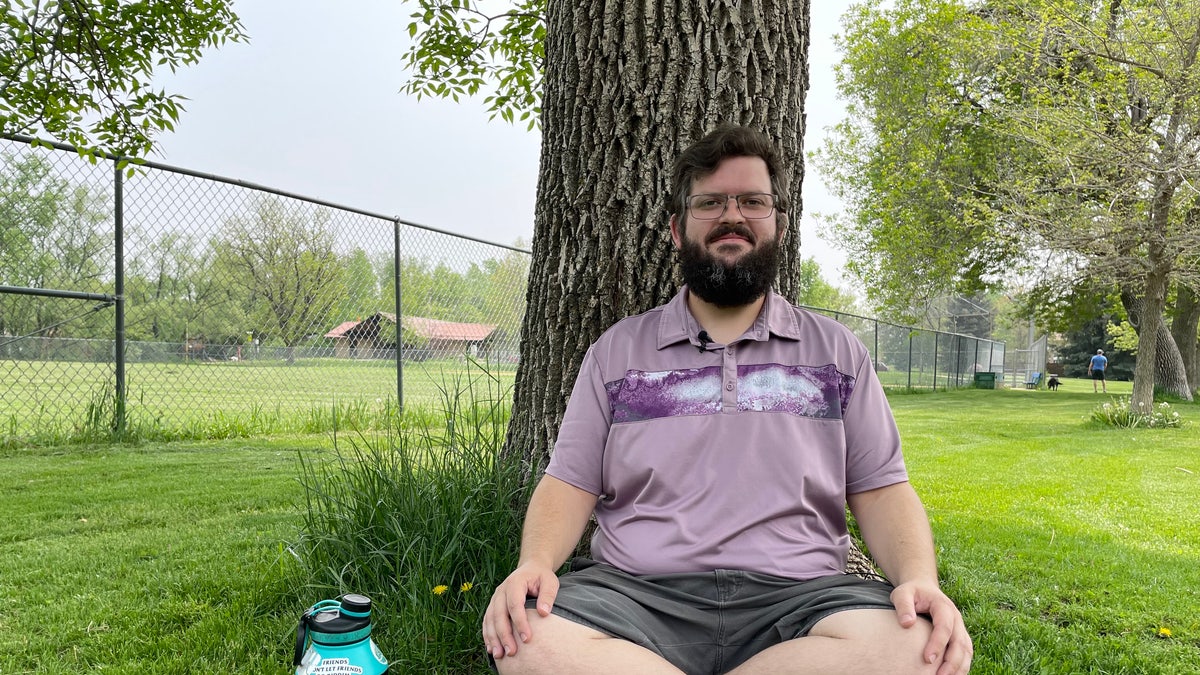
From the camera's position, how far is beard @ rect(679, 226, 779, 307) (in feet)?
7.51

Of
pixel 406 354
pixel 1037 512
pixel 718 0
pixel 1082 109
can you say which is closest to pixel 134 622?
pixel 718 0

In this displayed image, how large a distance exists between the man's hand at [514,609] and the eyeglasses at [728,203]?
1126mm

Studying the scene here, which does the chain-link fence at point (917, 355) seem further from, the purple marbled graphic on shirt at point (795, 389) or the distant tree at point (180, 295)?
the purple marbled graphic on shirt at point (795, 389)

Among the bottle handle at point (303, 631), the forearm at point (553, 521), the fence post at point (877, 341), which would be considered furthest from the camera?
the fence post at point (877, 341)

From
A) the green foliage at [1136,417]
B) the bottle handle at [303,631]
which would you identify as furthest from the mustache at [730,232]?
the green foliage at [1136,417]

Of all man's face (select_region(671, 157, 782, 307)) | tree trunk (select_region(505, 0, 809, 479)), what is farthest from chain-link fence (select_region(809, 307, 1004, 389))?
man's face (select_region(671, 157, 782, 307))

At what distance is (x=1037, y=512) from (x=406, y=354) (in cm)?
576

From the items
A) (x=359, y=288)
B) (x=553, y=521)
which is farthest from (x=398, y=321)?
(x=553, y=521)

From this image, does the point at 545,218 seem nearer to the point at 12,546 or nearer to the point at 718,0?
the point at 718,0

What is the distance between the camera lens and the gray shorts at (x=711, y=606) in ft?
6.07

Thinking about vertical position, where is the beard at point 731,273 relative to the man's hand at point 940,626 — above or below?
above

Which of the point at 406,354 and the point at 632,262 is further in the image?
the point at 406,354

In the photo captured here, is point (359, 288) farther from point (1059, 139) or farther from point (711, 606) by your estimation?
point (1059, 139)

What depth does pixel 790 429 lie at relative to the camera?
2.12 meters
